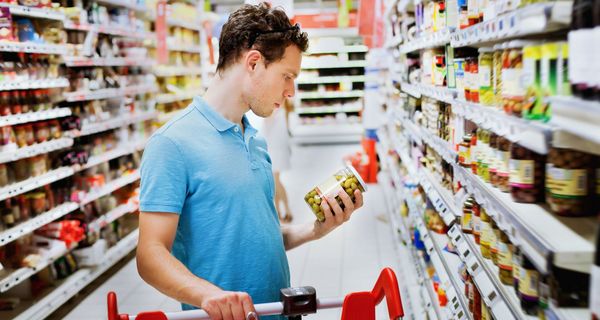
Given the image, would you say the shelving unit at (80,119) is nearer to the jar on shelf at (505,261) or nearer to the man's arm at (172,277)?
the man's arm at (172,277)

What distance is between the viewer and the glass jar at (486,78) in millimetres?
2205

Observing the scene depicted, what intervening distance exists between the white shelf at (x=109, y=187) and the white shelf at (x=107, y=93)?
0.80m

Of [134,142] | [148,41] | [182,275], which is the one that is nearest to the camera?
[182,275]

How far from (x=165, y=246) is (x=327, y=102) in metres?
13.5

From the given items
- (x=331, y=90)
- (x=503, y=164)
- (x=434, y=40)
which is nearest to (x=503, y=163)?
(x=503, y=164)

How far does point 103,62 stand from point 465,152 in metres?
3.83

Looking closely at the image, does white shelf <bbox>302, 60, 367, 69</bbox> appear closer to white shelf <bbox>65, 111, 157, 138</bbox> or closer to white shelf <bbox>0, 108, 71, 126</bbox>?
white shelf <bbox>65, 111, 157, 138</bbox>

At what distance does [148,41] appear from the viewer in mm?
6926

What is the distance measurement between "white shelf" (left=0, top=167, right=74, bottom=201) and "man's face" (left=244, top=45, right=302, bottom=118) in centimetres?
255

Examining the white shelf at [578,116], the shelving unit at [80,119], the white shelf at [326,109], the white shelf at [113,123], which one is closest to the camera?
the white shelf at [578,116]

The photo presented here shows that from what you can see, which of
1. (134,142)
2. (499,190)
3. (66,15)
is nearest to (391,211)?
(134,142)

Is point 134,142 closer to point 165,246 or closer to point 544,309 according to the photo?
point 165,246

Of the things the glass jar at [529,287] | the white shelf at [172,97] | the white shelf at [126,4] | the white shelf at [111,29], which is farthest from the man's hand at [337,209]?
Answer: the white shelf at [172,97]

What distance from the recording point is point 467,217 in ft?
8.75
